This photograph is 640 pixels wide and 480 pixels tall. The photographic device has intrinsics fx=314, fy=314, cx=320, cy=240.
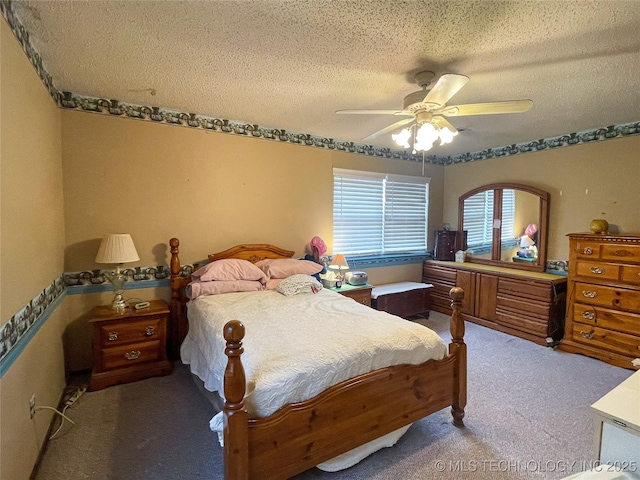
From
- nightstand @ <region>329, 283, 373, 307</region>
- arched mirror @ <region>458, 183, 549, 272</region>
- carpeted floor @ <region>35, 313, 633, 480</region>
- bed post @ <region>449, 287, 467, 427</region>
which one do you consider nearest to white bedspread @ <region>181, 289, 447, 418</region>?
bed post @ <region>449, 287, 467, 427</region>

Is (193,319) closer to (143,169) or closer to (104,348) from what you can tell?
(104,348)

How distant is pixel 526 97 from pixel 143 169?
3.52 meters

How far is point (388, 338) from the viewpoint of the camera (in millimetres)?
1955

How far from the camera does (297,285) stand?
3.08 m

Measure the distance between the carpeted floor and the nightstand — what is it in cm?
130

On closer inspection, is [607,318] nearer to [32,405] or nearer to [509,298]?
[509,298]

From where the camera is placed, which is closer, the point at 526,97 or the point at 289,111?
the point at 526,97

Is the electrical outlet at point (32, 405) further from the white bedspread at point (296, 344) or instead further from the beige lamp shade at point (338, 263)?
the beige lamp shade at point (338, 263)

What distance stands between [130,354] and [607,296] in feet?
15.2

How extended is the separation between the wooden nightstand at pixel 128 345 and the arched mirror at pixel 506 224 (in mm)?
4303

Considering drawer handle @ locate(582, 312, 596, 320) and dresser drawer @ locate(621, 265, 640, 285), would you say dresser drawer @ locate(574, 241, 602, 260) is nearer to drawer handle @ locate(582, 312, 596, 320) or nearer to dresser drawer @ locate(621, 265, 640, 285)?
dresser drawer @ locate(621, 265, 640, 285)

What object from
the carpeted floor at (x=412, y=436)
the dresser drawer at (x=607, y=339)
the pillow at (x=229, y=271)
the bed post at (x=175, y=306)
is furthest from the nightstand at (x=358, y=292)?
the dresser drawer at (x=607, y=339)

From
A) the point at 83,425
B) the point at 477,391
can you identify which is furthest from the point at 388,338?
the point at 83,425

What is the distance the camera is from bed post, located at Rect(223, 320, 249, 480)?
1.39 meters
